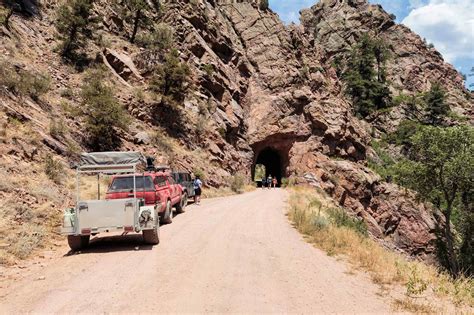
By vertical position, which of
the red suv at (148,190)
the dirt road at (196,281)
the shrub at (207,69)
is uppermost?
the shrub at (207,69)

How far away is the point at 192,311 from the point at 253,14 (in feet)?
174

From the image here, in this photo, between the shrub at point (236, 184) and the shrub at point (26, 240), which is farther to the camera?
the shrub at point (236, 184)

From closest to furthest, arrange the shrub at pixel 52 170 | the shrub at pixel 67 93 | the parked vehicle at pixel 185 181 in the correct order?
the shrub at pixel 52 170 < the parked vehicle at pixel 185 181 < the shrub at pixel 67 93

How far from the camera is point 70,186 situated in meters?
14.8

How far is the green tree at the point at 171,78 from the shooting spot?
2952cm

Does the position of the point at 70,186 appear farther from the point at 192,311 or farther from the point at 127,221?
the point at 192,311

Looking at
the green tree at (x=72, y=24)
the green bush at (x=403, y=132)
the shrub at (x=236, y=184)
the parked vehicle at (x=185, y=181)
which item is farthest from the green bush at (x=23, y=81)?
the green bush at (x=403, y=132)

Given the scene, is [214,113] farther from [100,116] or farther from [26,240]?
[26,240]

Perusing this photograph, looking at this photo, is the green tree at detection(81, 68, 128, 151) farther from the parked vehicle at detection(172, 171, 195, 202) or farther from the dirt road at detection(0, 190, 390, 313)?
the dirt road at detection(0, 190, 390, 313)

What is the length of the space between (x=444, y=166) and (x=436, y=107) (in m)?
42.2

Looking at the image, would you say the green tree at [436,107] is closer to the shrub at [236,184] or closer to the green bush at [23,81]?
the shrub at [236,184]

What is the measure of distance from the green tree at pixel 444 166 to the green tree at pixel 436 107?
37776 mm

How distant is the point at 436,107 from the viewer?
57438 millimetres

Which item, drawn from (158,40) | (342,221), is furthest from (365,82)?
(342,221)
